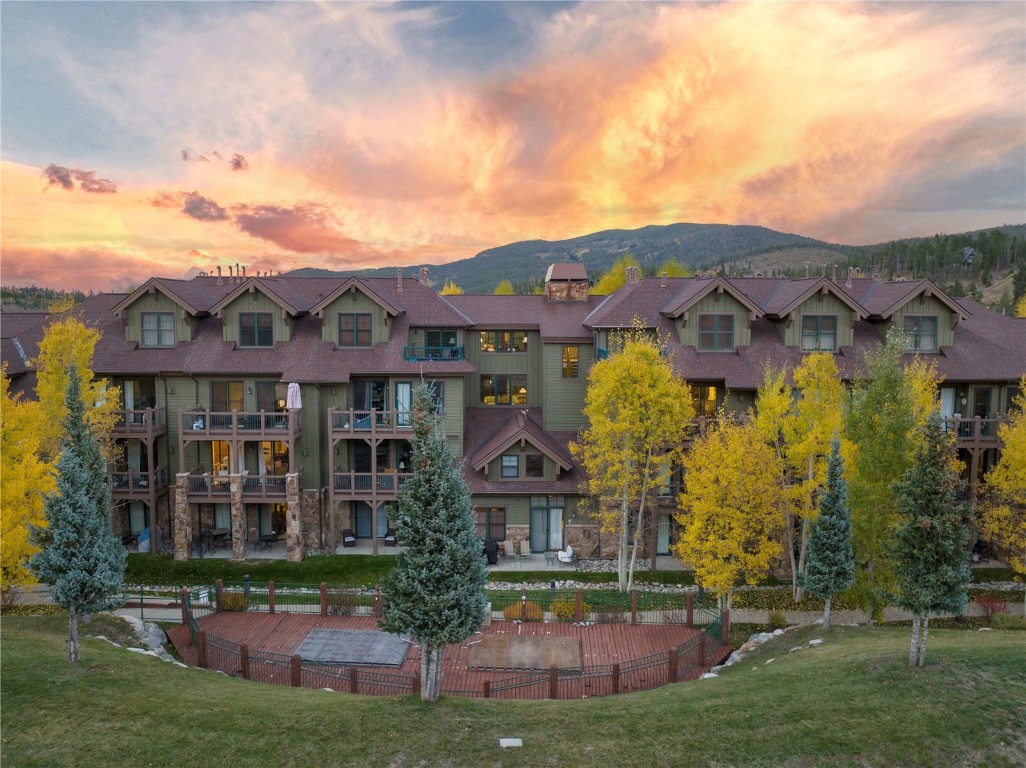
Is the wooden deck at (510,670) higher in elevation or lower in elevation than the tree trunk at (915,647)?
lower

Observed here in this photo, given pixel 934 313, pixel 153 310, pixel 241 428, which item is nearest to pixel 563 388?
pixel 241 428

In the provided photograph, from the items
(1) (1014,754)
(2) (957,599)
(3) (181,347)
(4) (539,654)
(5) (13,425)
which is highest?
(3) (181,347)

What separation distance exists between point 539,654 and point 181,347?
920 inches

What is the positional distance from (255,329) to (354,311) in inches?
200

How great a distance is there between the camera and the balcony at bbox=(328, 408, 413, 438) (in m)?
30.0

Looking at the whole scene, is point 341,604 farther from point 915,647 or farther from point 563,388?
point 915,647

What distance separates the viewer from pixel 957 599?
1469 cm

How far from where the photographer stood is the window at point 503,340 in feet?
115

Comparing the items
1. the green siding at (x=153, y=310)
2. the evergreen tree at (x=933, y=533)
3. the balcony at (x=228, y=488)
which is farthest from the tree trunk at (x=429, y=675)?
the green siding at (x=153, y=310)

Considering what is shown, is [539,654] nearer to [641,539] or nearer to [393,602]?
[393,602]

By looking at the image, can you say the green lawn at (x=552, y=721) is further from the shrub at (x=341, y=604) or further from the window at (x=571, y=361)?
the window at (x=571, y=361)

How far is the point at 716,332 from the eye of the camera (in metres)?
31.5

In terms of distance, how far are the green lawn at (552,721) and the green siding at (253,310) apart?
60.2 feet

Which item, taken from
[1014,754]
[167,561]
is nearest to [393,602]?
[1014,754]
